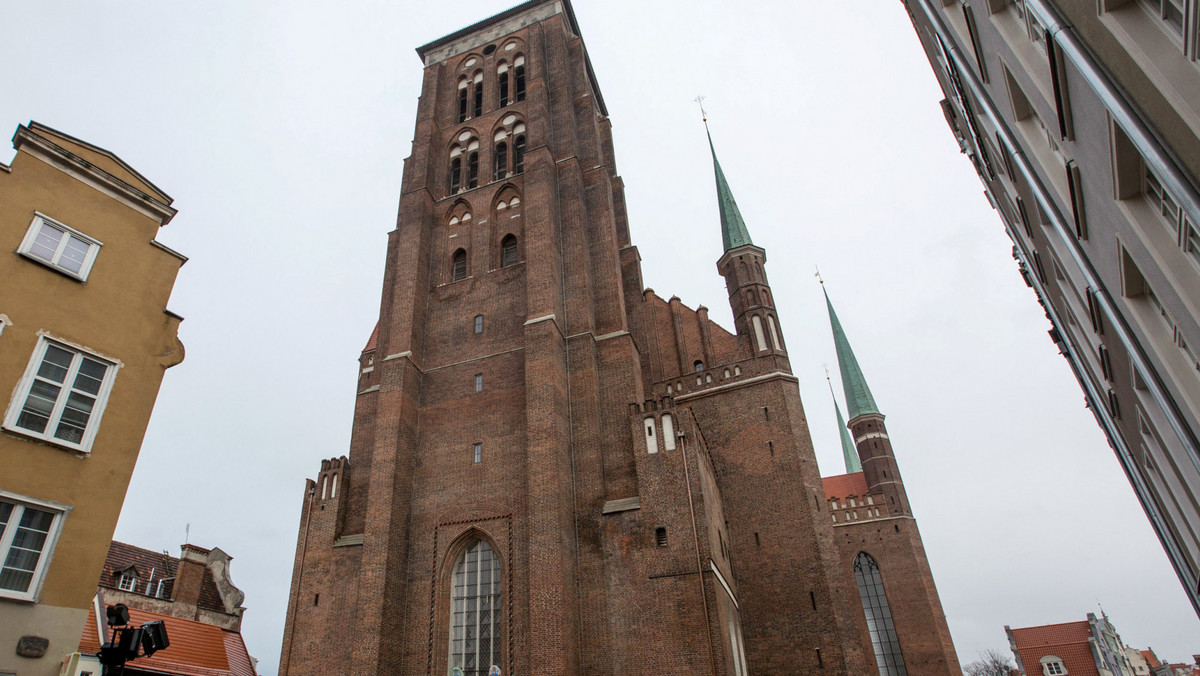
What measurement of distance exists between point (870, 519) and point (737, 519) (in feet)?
51.8

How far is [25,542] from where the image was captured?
7.88 m

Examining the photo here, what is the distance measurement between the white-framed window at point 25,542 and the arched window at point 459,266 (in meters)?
17.0

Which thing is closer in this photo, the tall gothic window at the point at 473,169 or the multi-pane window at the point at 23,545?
the multi-pane window at the point at 23,545

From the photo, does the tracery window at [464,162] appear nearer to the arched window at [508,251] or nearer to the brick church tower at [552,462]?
the brick church tower at [552,462]

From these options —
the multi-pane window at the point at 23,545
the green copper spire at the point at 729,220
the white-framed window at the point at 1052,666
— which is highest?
the green copper spire at the point at 729,220

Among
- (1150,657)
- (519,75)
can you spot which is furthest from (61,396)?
(1150,657)

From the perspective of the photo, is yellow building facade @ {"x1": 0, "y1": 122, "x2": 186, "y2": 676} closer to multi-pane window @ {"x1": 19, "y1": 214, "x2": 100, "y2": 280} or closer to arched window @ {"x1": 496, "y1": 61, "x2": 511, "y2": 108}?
multi-pane window @ {"x1": 19, "y1": 214, "x2": 100, "y2": 280}

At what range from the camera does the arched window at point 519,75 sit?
95.9 feet

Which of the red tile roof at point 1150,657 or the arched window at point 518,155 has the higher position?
the arched window at point 518,155

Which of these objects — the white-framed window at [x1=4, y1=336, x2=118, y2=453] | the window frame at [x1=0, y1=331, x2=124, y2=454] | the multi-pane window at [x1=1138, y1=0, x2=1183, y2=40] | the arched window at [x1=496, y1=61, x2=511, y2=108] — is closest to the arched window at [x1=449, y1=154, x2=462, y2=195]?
the arched window at [x1=496, y1=61, x2=511, y2=108]

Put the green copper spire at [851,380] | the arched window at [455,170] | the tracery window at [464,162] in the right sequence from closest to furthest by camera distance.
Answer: the tracery window at [464,162] < the arched window at [455,170] < the green copper spire at [851,380]

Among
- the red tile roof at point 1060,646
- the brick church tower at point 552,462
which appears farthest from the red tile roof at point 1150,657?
the brick church tower at point 552,462

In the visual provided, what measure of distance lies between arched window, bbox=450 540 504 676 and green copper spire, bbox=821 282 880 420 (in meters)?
27.8

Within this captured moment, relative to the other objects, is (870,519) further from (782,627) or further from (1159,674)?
(1159,674)
